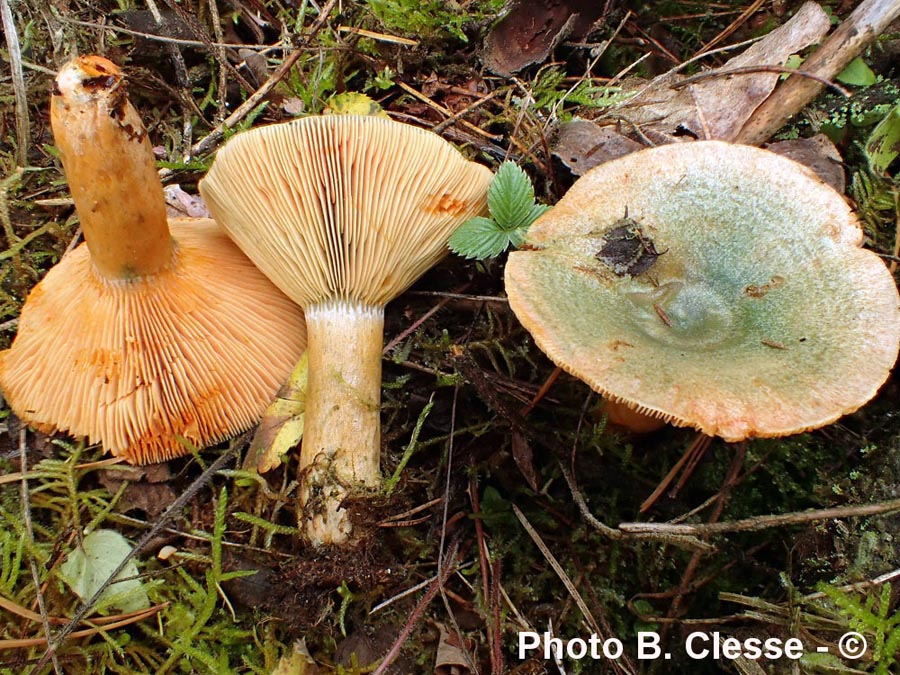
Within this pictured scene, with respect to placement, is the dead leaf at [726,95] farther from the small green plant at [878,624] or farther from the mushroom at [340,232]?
the small green plant at [878,624]

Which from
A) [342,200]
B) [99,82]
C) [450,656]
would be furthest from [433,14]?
[450,656]

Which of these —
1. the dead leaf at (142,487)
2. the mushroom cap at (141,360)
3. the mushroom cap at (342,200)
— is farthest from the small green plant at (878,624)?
the dead leaf at (142,487)

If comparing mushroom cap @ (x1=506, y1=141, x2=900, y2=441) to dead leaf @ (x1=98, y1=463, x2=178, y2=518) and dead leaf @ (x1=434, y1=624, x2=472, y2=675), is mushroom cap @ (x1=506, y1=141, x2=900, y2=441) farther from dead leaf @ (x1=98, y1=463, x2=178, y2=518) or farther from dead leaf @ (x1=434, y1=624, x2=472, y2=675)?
dead leaf @ (x1=98, y1=463, x2=178, y2=518)

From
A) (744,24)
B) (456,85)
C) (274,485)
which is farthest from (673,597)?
(744,24)

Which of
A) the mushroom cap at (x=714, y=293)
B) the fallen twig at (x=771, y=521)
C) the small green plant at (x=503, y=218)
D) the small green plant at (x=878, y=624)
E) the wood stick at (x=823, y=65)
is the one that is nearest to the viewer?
the mushroom cap at (x=714, y=293)

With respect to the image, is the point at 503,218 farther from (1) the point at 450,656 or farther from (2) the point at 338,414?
(1) the point at 450,656

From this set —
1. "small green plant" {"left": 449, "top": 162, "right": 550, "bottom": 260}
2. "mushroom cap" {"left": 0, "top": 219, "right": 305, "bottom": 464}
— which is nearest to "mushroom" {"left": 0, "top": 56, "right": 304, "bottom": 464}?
"mushroom cap" {"left": 0, "top": 219, "right": 305, "bottom": 464}
